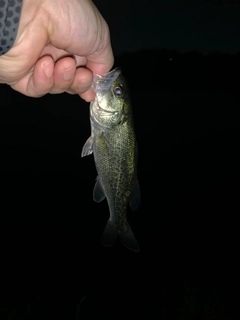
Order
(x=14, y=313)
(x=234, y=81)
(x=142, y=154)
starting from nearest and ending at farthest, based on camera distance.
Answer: (x=14, y=313), (x=142, y=154), (x=234, y=81)

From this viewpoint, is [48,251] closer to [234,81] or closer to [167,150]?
[167,150]

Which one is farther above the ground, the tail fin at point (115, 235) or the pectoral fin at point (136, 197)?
the pectoral fin at point (136, 197)

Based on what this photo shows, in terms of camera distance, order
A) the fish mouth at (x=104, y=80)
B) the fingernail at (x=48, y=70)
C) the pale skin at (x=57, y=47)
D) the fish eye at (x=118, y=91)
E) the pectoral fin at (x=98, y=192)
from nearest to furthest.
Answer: the pale skin at (x=57, y=47) < the fingernail at (x=48, y=70) < the fish mouth at (x=104, y=80) < the fish eye at (x=118, y=91) < the pectoral fin at (x=98, y=192)

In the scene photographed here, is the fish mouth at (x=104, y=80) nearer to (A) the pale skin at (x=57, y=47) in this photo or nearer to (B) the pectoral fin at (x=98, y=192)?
(A) the pale skin at (x=57, y=47)

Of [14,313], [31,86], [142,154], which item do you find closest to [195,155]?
[142,154]

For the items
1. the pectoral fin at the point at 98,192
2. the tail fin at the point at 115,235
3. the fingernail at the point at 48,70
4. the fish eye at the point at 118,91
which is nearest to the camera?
the fingernail at the point at 48,70

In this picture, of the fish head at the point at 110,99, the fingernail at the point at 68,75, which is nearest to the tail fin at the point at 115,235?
the fish head at the point at 110,99

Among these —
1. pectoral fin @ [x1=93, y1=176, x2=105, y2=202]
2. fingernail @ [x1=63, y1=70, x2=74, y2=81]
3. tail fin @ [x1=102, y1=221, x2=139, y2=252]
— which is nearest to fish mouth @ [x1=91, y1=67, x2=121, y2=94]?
fingernail @ [x1=63, y1=70, x2=74, y2=81]
